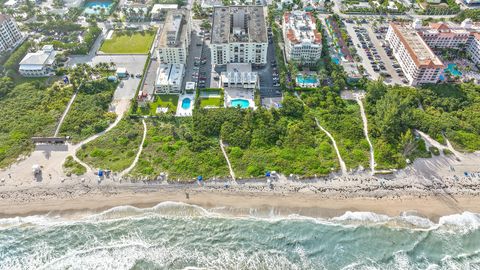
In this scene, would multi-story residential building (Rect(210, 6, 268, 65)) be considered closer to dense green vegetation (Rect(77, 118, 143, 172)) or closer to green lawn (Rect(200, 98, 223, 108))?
green lawn (Rect(200, 98, 223, 108))

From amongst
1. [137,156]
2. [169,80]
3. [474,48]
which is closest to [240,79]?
[169,80]

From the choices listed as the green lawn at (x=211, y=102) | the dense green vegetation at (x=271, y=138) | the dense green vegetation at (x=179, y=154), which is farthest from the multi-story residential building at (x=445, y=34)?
the dense green vegetation at (x=179, y=154)

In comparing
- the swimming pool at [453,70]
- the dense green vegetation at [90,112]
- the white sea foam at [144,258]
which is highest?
the swimming pool at [453,70]

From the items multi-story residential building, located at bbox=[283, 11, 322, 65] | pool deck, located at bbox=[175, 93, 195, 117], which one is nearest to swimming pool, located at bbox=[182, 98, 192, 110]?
pool deck, located at bbox=[175, 93, 195, 117]

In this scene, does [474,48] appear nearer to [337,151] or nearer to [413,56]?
[413,56]

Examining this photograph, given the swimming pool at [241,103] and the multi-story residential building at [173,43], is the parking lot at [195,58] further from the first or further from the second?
the swimming pool at [241,103]
